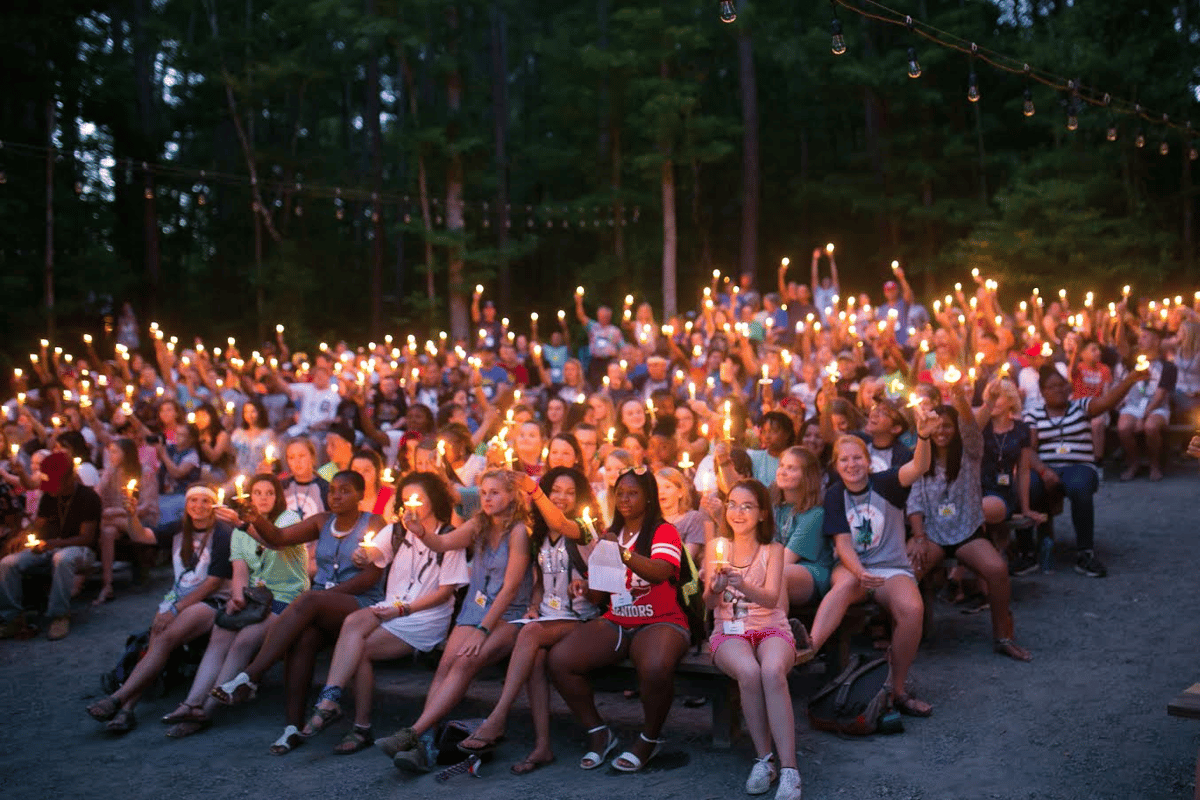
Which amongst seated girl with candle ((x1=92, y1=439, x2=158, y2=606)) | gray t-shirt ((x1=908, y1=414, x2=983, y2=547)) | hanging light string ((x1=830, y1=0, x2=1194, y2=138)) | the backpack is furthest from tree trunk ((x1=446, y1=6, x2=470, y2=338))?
the backpack

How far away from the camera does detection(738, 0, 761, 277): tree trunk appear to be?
71.9ft

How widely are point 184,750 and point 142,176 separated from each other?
77.0 feet

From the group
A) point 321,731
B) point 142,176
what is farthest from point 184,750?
point 142,176

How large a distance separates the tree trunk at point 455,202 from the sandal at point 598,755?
17.7 m

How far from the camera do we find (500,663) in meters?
6.18

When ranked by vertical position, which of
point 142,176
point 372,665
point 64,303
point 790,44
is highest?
point 790,44

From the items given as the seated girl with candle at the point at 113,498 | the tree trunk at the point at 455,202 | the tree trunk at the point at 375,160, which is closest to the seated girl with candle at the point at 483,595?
the seated girl with candle at the point at 113,498

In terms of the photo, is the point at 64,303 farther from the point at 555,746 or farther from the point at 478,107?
the point at 555,746

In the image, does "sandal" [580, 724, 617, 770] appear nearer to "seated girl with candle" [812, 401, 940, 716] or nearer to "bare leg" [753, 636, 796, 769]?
"bare leg" [753, 636, 796, 769]

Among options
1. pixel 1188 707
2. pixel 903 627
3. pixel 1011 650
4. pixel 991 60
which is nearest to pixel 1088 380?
pixel 991 60

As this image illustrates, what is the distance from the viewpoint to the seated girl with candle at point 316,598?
20.4 ft

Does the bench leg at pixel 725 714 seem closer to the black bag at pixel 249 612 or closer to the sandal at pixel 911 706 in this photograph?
the sandal at pixel 911 706

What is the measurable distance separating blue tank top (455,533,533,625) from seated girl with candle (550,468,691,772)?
44 cm

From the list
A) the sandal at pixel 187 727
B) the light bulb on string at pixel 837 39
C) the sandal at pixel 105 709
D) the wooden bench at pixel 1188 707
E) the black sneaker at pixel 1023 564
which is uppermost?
the light bulb on string at pixel 837 39
